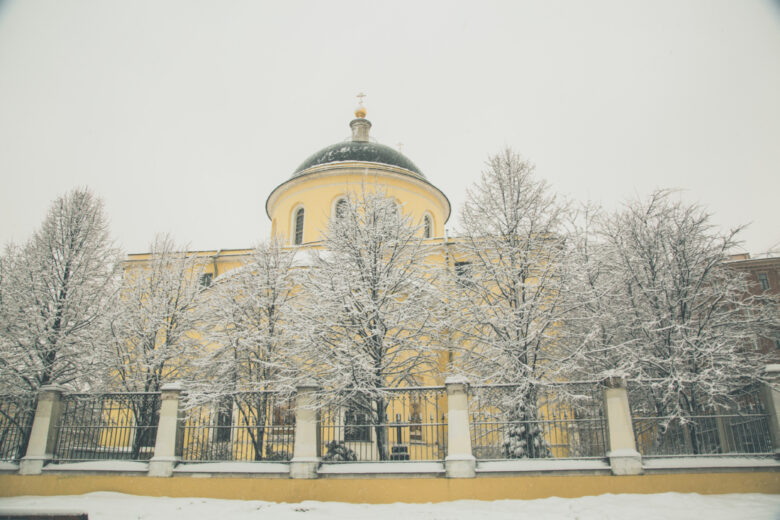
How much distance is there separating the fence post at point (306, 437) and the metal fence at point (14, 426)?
6.52 metres

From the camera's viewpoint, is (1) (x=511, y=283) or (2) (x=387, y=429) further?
(1) (x=511, y=283)

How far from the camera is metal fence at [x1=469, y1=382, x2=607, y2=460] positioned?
10.0 meters

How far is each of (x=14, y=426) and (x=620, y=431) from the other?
48.4 ft

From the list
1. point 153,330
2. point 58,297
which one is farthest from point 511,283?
point 58,297

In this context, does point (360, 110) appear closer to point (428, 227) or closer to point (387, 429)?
point (428, 227)

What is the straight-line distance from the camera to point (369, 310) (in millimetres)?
13234

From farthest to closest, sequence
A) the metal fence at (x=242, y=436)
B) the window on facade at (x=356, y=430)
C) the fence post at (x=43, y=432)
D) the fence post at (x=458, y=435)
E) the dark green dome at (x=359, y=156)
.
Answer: the dark green dome at (x=359, y=156), the window on facade at (x=356, y=430), the metal fence at (x=242, y=436), the fence post at (x=43, y=432), the fence post at (x=458, y=435)

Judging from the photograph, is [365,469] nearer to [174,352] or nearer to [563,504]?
[563,504]

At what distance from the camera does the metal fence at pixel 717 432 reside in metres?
9.58

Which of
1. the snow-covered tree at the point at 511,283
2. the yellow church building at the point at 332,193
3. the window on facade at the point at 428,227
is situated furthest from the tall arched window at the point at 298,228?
the snow-covered tree at the point at 511,283

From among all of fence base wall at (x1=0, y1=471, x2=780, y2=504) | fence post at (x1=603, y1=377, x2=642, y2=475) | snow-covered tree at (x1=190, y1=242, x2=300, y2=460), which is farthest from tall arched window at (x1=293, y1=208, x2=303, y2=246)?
fence post at (x1=603, y1=377, x2=642, y2=475)

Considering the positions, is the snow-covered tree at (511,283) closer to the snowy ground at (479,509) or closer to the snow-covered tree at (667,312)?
the snow-covered tree at (667,312)

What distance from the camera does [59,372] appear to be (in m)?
15.4

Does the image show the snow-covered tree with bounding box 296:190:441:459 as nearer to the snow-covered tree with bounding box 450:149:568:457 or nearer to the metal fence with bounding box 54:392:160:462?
the snow-covered tree with bounding box 450:149:568:457
